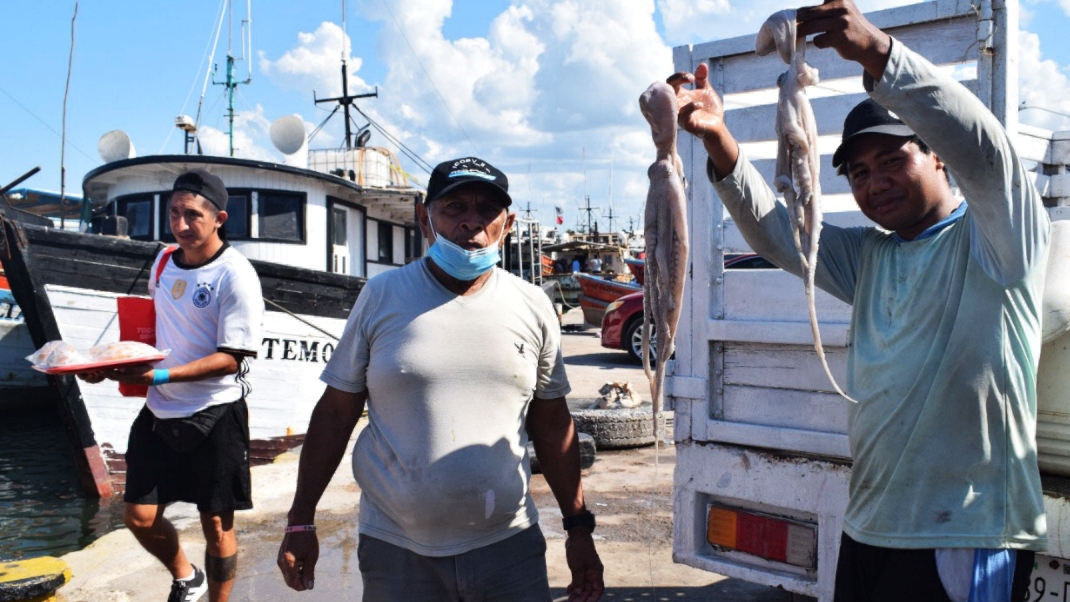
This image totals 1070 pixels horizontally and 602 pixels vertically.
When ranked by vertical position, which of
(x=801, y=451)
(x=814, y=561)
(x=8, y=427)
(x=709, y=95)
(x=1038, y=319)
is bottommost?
(x=8, y=427)

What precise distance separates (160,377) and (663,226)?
2566 millimetres

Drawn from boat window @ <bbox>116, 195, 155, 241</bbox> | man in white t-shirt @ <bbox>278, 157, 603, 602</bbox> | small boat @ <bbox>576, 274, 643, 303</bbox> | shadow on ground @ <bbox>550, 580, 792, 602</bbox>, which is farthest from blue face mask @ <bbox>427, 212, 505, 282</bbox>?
small boat @ <bbox>576, 274, 643, 303</bbox>

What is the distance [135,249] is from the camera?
311 inches

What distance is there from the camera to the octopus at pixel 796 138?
1.70 meters

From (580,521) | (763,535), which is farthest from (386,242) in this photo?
(580,521)

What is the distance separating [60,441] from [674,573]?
10.2 metres

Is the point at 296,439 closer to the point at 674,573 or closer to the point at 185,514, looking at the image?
the point at 185,514

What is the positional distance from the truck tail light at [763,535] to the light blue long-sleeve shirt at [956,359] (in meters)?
0.81

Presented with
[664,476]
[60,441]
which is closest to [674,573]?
[664,476]

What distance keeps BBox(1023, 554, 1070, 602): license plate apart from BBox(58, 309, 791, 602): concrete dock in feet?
6.17

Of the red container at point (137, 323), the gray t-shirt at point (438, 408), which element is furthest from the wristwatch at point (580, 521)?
the red container at point (137, 323)

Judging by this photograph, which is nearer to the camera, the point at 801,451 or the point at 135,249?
the point at 801,451

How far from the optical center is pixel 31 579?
339cm

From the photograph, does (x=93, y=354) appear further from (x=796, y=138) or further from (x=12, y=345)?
(x=12, y=345)
